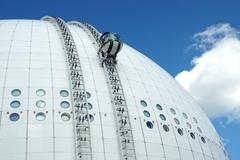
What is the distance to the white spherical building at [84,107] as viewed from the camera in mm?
22391

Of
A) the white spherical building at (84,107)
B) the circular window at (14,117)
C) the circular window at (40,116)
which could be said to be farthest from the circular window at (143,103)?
the circular window at (14,117)

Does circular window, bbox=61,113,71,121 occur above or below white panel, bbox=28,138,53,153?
above

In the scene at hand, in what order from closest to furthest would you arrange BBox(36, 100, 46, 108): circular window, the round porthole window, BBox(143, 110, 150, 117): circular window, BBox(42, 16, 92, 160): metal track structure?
BBox(42, 16, 92, 160): metal track structure
BBox(36, 100, 46, 108): circular window
the round porthole window
BBox(143, 110, 150, 117): circular window

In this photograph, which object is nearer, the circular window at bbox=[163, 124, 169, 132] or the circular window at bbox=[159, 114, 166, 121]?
the circular window at bbox=[163, 124, 169, 132]

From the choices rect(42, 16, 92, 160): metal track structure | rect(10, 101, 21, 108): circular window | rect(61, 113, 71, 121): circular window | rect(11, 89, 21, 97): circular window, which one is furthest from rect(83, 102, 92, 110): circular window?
rect(11, 89, 21, 97): circular window

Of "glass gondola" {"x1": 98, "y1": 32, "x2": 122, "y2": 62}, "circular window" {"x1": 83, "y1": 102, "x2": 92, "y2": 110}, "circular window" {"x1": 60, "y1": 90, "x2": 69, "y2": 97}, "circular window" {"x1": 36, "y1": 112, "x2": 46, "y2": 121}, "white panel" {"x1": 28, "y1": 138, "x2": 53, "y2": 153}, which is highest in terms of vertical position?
"glass gondola" {"x1": 98, "y1": 32, "x2": 122, "y2": 62}

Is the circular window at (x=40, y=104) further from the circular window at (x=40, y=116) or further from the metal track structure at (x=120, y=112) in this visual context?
the metal track structure at (x=120, y=112)

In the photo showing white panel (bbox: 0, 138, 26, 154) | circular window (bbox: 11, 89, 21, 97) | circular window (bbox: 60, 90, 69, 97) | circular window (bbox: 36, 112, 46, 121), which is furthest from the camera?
circular window (bbox: 60, 90, 69, 97)

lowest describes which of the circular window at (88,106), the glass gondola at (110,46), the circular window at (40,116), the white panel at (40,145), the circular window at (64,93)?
the white panel at (40,145)

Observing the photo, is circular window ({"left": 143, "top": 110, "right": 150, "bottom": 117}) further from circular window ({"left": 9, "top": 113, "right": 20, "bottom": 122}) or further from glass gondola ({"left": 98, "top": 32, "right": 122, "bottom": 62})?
circular window ({"left": 9, "top": 113, "right": 20, "bottom": 122})

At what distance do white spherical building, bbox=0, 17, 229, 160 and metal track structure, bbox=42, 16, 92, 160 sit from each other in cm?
5

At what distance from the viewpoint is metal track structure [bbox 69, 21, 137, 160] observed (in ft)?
76.4

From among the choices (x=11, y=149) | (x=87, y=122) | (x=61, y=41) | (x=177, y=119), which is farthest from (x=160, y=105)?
(x=11, y=149)

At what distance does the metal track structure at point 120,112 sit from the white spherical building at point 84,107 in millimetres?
52
